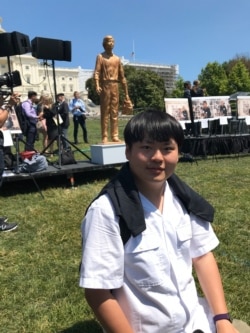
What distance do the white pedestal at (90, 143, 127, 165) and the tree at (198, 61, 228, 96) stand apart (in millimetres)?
44045

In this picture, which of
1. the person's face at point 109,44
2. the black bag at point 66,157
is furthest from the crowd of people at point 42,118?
the person's face at point 109,44

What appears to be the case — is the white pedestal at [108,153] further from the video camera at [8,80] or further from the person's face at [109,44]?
the video camera at [8,80]

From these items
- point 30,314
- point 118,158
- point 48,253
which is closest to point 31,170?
point 118,158

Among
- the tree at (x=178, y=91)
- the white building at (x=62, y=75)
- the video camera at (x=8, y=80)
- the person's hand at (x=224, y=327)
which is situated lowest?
the person's hand at (x=224, y=327)

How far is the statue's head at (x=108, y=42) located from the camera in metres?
6.50

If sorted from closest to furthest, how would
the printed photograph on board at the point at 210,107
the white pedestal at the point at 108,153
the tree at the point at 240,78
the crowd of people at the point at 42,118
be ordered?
1. the white pedestal at the point at 108,153
2. the crowd of people at the point at 42,118
3. the printed photograph on board at the point at 210,107
4. the tree at the point at 240,78

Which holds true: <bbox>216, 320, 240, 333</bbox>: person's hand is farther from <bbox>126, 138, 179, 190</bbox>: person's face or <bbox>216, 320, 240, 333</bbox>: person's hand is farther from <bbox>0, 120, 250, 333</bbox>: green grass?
<bbox>0, 120, 250, 333</bbox>: green grass

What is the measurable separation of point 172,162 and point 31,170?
15.6 feet

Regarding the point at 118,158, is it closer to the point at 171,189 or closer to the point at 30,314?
the point at 30,314

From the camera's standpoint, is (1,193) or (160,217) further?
(1,193)

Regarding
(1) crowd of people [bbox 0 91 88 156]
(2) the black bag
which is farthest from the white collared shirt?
(1) crowd of people [bbox 0 91 88 156]

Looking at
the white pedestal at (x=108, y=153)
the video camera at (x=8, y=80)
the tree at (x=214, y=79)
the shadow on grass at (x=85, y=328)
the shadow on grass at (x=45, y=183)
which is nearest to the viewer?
the shadow on grass at (x=85, y=328)

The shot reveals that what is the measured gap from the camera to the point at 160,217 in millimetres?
1395

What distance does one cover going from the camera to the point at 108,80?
6746 mm
